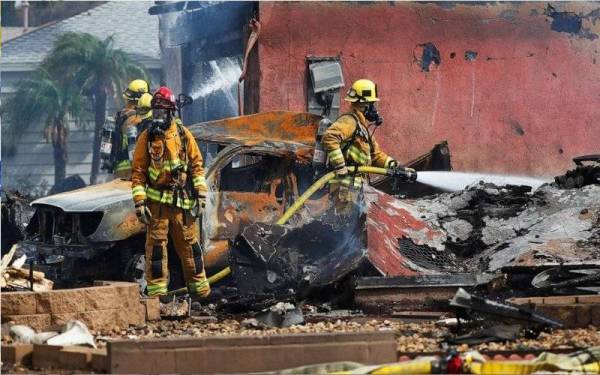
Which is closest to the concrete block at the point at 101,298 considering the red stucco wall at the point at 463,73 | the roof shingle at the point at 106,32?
the red stucco wall at the point at 463,73

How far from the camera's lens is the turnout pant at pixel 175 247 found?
1241cm

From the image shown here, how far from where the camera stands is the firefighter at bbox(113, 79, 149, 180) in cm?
1589

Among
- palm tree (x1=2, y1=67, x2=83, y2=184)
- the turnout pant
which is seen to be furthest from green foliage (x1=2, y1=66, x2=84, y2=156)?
the turnout pant

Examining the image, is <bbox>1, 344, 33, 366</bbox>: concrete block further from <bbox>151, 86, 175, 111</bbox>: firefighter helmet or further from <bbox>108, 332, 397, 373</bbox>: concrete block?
<bbox>151, 86, 175, 111</bbox>: firefighter helmet

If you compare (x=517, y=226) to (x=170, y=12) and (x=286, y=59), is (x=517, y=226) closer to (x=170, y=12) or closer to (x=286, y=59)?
(x=286, y=59)

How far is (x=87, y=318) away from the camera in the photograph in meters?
10.3

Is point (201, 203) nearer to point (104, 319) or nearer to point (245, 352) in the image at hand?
point (104, 319)

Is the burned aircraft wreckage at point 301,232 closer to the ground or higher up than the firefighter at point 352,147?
closer to the ground

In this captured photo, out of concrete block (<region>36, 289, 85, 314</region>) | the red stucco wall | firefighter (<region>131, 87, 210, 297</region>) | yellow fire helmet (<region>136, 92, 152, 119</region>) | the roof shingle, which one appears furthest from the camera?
the roof shingle

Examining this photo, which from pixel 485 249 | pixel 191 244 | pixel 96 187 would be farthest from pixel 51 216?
pixel 485 249

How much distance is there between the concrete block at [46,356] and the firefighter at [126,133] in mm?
6860

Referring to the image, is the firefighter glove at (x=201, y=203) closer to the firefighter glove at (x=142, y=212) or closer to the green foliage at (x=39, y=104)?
the firefighter glove at (x=142, y=212)

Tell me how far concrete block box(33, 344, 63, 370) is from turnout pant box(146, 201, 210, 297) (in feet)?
11.4

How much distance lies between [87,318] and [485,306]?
296 centimetres
